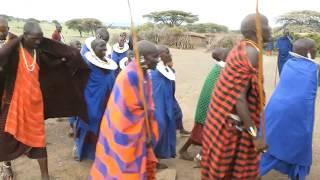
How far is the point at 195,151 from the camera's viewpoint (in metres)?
5.63

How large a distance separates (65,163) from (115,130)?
6.84 ft

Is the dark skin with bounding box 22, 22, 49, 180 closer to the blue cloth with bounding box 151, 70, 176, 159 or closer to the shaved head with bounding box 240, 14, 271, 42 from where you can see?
the blue cloth with bounding box 151, 70, 176, 159

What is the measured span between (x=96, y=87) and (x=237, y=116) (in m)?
2.21

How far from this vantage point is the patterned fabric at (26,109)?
4066 millimetres

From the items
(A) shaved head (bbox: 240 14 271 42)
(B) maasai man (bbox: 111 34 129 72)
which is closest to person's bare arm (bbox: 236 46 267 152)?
(A) shaved head (bbox: 240 14 271 42)

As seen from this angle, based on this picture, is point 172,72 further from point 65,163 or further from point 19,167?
point 19,167

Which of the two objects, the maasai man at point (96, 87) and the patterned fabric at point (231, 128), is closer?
the patterned fabric at point (231, 128)

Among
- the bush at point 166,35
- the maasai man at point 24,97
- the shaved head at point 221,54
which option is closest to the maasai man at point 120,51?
the shaved head at point 221,54

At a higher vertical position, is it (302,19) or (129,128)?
(302,19)

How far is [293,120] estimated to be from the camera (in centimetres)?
426

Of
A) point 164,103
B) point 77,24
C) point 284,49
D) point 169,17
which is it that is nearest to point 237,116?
point 164,103

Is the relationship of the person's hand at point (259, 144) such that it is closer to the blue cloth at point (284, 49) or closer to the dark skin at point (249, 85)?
the dark skin at point (249, 85)

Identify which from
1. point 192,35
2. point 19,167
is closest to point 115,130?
point 19,167

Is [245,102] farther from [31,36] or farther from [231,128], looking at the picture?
[31,36]
